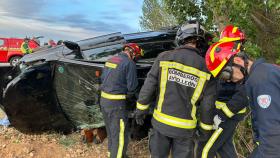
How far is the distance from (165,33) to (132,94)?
4.65 feet

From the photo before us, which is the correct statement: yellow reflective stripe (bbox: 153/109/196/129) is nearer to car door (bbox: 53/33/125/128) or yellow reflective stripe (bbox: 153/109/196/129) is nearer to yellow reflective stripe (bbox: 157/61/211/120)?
yellow reflective stripe (bbox: 157/61/211/120)

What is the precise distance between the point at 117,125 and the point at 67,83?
99 centimetres

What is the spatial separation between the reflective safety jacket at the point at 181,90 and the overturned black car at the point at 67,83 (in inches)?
59.7

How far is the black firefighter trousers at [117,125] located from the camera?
461cm

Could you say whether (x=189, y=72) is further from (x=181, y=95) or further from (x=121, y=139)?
(x=121, y=139)

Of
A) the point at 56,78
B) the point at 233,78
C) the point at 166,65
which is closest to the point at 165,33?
the point at 56,78

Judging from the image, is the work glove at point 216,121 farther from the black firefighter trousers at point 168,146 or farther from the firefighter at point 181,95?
the black firefighter trousers at point 168,146

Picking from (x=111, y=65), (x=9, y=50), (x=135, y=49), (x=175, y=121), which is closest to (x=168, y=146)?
(x=175, y=121)

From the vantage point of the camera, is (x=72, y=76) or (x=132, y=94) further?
(x=72, y=76)

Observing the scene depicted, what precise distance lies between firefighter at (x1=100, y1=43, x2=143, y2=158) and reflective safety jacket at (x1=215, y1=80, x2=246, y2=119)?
1126 mm

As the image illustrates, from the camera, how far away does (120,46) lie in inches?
208

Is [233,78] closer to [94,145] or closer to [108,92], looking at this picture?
[108,92]

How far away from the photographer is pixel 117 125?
15.2 feet

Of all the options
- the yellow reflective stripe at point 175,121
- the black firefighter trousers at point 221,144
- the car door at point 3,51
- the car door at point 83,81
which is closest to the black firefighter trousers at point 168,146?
the yellow reflective stripe at point 175,121
